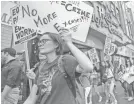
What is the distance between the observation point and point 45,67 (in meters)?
1.82

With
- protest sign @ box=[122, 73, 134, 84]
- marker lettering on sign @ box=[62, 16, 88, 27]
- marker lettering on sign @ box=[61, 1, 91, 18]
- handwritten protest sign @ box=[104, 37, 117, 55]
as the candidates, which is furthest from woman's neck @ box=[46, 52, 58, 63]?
protest sign @ box=[122, 73, 134, 84]

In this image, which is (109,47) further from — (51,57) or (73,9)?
(51,57)

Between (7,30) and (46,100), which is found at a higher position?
(7,30)

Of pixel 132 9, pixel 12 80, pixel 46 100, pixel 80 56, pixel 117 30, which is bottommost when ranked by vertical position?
pixel 46 100

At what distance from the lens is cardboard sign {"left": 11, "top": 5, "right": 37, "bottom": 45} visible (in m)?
2.14

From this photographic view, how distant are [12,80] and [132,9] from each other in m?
2.72

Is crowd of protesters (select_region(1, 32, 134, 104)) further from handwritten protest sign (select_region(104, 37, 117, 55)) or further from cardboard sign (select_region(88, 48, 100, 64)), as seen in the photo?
handwritten protest sign (select_region(104, 37, 117, 55))

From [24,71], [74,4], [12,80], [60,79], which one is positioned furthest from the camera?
[74,4]

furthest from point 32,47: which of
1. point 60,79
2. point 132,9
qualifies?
point 132,9

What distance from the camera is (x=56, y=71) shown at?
1718 mm

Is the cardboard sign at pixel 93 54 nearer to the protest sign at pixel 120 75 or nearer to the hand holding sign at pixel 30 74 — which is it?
the protest sign at pixel 120 75

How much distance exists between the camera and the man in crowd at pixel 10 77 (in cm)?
197

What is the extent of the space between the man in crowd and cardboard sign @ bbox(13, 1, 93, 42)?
0.36 meters

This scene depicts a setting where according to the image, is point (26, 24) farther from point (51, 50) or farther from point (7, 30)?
point (51, 50)
